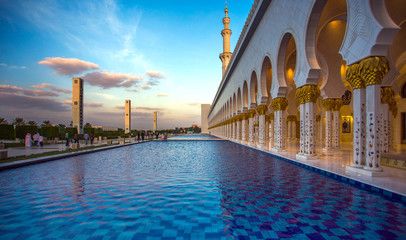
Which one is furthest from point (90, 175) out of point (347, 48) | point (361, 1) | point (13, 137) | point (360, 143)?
point (13, 137)

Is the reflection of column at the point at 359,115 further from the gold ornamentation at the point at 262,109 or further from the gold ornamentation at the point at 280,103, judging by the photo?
the gold ornamentation at the point at 262,109

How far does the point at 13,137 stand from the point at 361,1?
79.8 ft

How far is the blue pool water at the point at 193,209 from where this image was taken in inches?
92.1

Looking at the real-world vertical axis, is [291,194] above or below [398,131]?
below

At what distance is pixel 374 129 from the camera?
447 cm

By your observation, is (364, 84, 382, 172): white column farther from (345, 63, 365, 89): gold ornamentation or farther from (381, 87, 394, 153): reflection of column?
(381, 87, 394, 153): reflection of column

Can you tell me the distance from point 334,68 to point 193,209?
9.33m

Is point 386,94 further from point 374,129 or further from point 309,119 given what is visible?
point 374,129

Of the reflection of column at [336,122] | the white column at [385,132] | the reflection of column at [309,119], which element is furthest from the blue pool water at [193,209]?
the reflection of column at [336,122]

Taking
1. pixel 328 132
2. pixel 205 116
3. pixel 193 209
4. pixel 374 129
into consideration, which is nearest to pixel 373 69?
pixel 374 129

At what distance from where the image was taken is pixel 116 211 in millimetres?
2877

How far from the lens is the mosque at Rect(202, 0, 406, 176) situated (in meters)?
4.47

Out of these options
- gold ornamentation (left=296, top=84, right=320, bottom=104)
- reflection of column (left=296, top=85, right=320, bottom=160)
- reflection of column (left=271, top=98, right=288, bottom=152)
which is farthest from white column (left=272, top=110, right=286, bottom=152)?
Result: gold ornamentation (left=296, top=84, right=320, bottom=104)

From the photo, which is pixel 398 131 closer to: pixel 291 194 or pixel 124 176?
pixel 291 194
